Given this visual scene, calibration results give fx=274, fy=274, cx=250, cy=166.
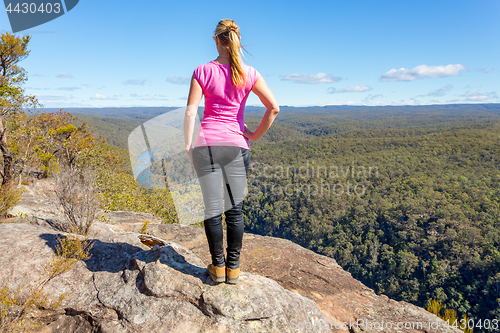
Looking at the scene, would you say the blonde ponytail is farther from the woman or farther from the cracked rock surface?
the cracked rock surface

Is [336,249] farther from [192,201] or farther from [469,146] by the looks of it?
[469,146]

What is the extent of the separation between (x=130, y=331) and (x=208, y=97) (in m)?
1.84

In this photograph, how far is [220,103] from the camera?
1.90 m

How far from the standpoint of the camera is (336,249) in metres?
46.3

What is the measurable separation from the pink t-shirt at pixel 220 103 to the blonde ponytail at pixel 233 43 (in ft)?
0.16

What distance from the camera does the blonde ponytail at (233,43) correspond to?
1806 mm

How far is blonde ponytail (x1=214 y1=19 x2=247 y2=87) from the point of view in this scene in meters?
1.81

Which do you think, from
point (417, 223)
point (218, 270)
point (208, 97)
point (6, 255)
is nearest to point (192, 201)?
point (6, 255)

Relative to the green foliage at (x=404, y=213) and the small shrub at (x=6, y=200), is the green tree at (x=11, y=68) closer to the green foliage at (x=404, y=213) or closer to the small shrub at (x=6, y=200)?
the small shrub at (x=6, y=200)

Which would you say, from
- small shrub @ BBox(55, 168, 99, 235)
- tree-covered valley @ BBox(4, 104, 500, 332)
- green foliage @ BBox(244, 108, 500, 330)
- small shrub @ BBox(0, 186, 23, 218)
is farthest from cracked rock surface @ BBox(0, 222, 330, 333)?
green foliage @ BBox(244, 108, 500, 330)

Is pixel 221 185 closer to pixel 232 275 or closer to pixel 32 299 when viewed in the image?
pixel 232 275

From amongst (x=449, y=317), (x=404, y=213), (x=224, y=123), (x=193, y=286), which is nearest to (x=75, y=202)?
(x=193, y=286)

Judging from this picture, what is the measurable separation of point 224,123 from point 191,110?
0.78 feet

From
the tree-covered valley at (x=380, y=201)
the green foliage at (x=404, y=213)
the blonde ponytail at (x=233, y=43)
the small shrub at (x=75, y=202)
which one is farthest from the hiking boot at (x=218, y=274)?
the green foliage at (x=404, y=213)
